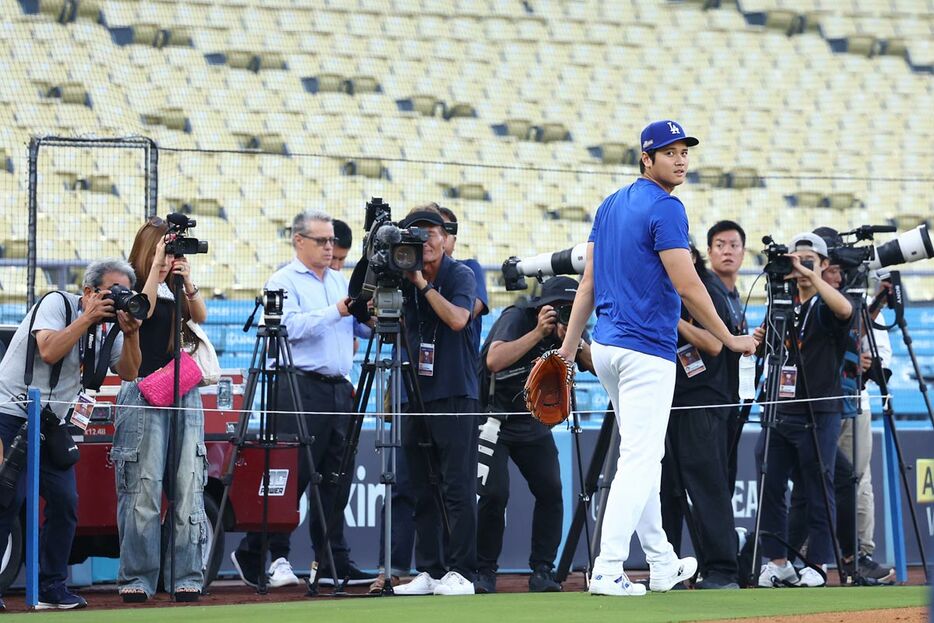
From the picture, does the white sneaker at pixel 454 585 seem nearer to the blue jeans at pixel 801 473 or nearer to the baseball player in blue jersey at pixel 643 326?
the baseball player in blue jersey at pixel 643 326

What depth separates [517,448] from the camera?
7.34 metres

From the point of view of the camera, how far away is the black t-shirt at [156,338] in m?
6.93

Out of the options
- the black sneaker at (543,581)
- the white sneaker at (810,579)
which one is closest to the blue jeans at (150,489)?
the black sneaker at (543,581)

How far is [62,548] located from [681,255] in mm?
3365

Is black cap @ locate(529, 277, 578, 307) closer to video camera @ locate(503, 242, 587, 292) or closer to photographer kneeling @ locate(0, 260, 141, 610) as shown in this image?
video camera @ locate(503, 242, 587, 292)

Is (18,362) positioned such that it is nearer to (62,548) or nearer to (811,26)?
(62,548)

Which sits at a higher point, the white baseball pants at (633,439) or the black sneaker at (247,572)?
the white baseball pants at (633,439)

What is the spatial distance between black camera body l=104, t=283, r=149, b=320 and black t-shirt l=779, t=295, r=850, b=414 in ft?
12.1

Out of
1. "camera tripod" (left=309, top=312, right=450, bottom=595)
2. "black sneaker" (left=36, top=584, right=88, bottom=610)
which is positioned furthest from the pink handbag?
"black sneaker" (left=36, top=584, right=88, bottom=610)

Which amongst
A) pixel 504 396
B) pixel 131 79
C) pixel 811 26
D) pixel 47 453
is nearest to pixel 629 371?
pixel 504 396

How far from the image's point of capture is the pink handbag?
679cm

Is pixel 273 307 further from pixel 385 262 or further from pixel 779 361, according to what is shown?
pixel 779 361

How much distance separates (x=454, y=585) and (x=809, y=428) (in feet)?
7.49

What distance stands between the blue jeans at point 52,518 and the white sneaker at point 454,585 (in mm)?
1818
